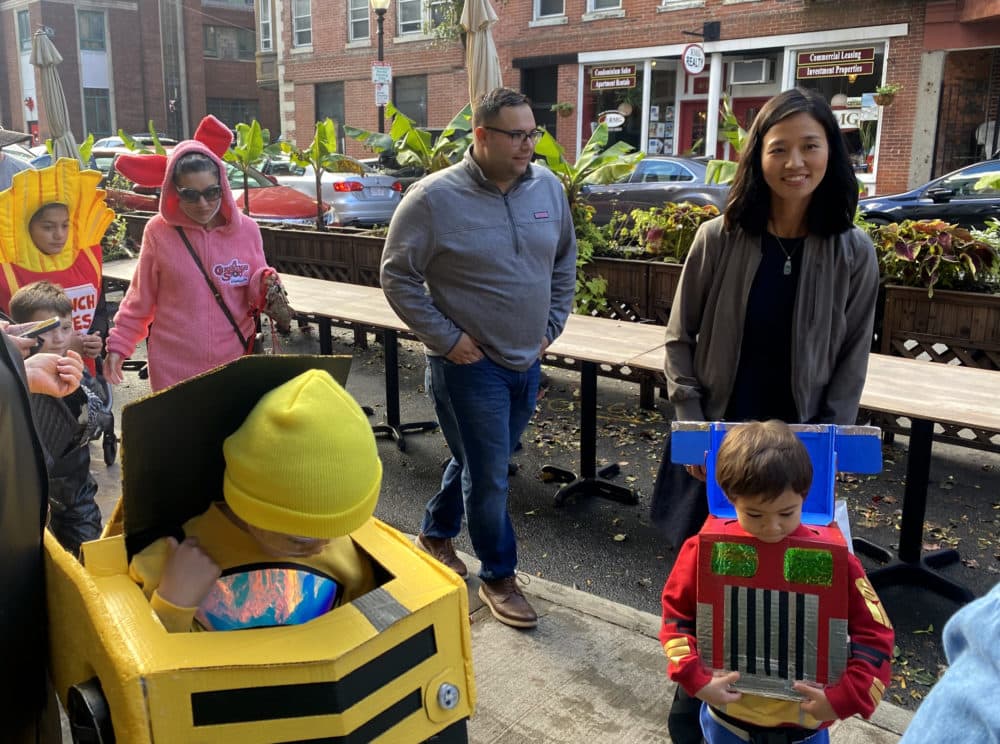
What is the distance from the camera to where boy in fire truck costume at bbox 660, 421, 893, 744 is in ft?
6.28

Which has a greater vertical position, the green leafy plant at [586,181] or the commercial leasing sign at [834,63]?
the commercial leasing sign at [834,63]

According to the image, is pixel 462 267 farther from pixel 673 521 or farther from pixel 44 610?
pixel 44 610

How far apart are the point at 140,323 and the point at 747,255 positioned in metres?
2.53

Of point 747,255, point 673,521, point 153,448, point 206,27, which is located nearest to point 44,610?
point 153,448

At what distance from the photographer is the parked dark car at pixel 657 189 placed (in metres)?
13.9

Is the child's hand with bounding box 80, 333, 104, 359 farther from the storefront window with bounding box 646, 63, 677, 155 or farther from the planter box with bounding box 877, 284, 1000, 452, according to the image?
the storefront window with bounding box 646, 63, 677, 155

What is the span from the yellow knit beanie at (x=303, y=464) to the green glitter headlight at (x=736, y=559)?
840 millimetres

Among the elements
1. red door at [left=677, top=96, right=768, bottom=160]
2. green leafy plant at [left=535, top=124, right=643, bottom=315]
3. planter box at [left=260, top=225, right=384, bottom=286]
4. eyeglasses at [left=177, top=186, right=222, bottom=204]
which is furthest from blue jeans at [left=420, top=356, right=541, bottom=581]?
red door at [left=677, top=96, right=768, bottom=160]

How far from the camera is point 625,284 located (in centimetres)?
702

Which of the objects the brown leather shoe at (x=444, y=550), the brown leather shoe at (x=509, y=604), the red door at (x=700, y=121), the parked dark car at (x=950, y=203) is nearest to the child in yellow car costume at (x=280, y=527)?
the brown leather shoe at (x=509, y=604)

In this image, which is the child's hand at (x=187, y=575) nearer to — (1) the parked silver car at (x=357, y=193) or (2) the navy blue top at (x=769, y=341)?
(2) the navy blue top at (x=769, y=341)

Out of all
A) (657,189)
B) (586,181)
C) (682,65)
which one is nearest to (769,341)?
(586,181)

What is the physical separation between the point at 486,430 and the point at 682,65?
21122 millimetres

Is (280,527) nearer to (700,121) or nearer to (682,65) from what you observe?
(700,121)
